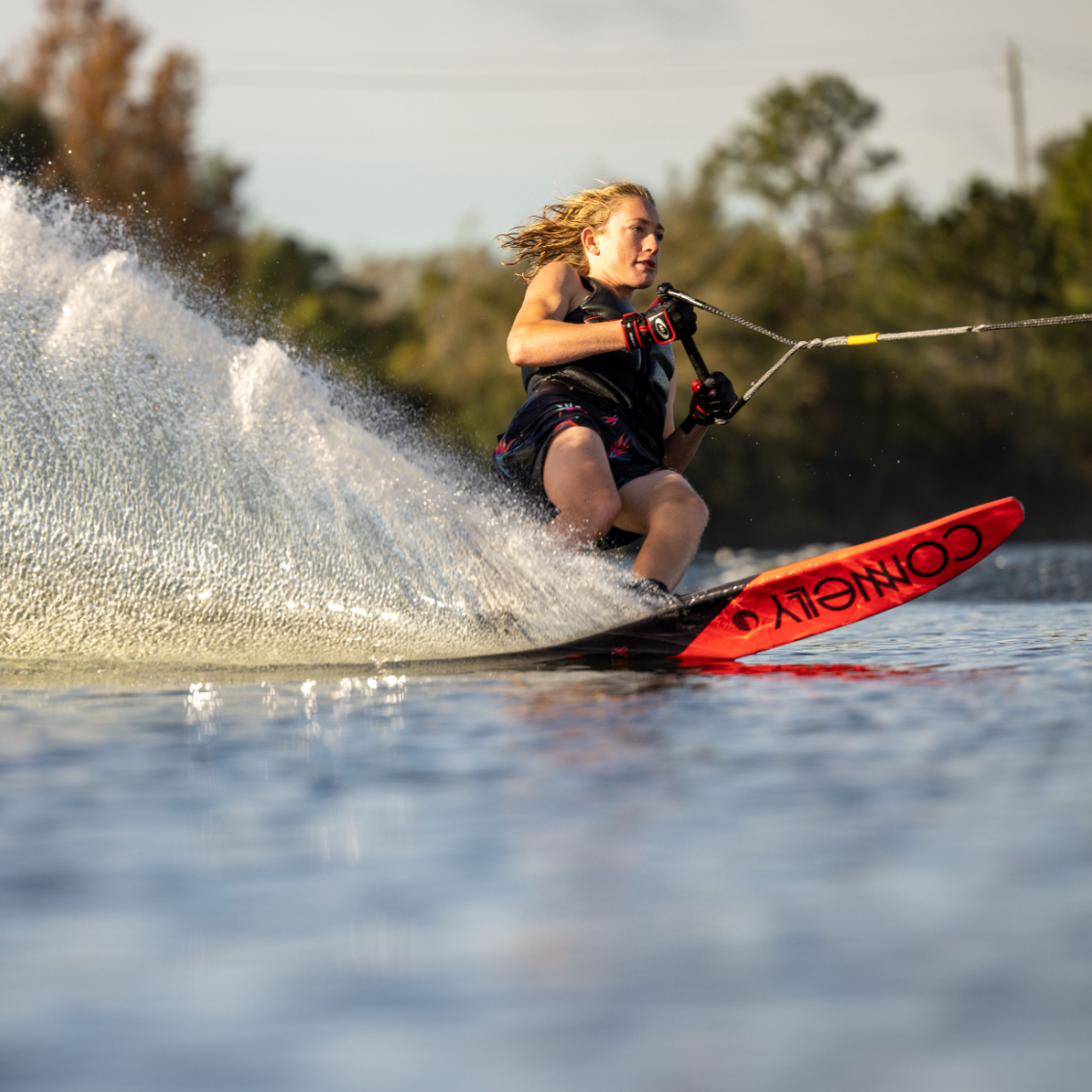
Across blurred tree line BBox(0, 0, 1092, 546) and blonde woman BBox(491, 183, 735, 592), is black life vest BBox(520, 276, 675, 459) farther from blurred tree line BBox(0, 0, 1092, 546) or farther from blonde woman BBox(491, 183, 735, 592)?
→ blurred tree line BBox(0, 0, 1092, 546)

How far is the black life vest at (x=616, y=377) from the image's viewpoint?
4.64 m

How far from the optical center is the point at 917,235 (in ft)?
100.0

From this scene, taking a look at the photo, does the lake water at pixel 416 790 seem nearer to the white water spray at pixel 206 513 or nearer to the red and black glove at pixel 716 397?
the white water spray at pixel 206 513

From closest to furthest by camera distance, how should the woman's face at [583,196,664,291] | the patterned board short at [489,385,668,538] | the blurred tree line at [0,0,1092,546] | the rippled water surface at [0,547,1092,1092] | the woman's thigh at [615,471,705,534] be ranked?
the rippled water surface at [0,547,1092,1092] → the woman's thigh at [615,471,705,534] → the patterned board short at [489,385,668,538] → the woman's face at [583,196,664,291] → the blurred tree line at [0,0,1092,546]

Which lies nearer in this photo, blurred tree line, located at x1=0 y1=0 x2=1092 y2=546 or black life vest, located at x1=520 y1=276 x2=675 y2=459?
black life vest, located at x1=520 y1=276 x2=675 y2=459

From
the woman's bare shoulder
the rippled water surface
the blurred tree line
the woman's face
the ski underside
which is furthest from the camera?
the blurred tree line

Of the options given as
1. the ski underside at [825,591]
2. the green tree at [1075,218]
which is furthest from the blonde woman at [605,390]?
the green tree at [1075,218]

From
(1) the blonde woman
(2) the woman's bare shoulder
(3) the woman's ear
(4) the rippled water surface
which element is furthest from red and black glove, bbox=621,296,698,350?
(4) the rippled water surface

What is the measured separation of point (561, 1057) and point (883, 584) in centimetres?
318

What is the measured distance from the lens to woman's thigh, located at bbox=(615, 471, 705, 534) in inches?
172

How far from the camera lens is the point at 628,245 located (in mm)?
4754

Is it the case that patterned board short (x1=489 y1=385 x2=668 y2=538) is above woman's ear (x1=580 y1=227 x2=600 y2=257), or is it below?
below

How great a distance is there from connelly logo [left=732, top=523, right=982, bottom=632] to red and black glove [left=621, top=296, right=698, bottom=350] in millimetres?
749

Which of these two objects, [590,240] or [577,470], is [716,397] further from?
[590,240]
